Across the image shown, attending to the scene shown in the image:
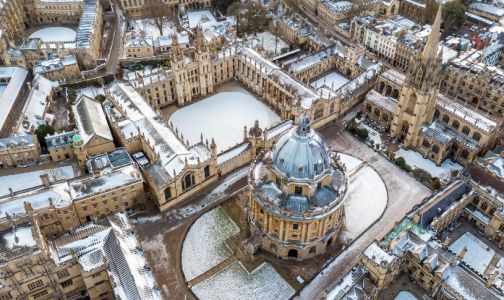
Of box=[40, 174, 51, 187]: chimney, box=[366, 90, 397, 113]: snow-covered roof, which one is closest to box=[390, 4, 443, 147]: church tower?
box=[366, 90, 397, 113]: snow-covered roof

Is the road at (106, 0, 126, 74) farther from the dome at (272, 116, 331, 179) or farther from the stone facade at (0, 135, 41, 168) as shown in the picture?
the dome at (272, 116, 331, 179)

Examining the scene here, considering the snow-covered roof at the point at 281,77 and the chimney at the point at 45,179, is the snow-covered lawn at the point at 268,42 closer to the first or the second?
the snow-covered roof at the point at 281,77

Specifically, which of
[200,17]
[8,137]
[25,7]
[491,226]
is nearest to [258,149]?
[491,226]

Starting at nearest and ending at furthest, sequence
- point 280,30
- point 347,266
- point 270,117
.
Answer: point 347,266 < point 270,117 < point 280,30

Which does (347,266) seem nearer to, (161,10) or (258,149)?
(258,149)

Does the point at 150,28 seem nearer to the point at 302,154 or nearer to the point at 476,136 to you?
the point at 302,154

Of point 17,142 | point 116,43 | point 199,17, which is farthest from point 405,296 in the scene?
point 199,17
